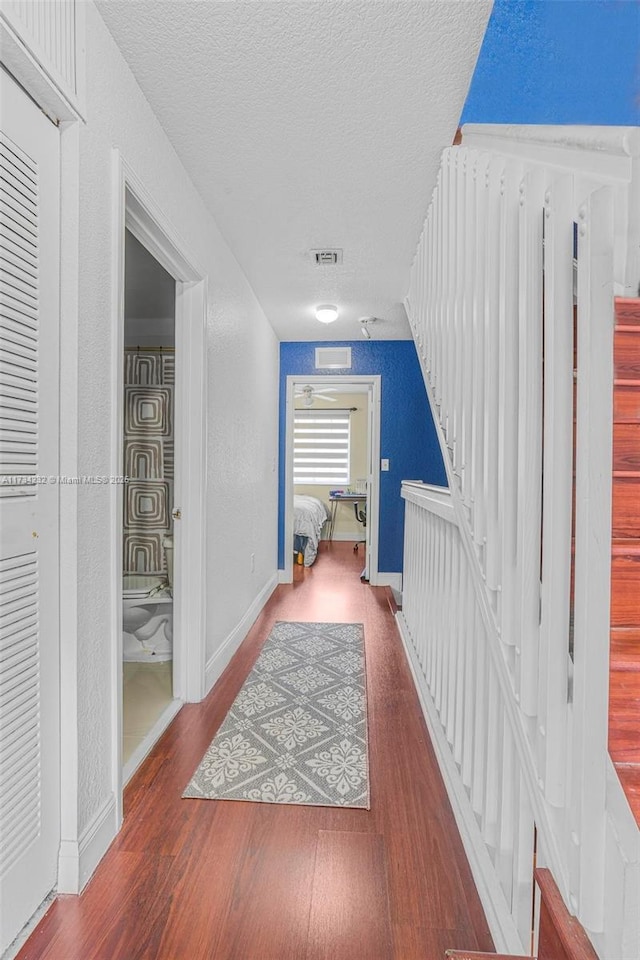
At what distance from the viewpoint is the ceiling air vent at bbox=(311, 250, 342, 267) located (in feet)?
9.95

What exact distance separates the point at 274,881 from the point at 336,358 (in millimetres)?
4319

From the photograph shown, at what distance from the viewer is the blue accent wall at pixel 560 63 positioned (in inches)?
32.3

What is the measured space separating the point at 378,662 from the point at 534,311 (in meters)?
2.53

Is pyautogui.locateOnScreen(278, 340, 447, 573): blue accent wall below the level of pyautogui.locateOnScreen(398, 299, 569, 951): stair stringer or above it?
above

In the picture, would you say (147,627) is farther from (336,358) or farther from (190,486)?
(336,358)

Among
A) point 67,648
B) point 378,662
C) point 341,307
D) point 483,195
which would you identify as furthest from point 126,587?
point 483,195

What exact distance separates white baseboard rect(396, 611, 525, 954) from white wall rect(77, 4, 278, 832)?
112cm

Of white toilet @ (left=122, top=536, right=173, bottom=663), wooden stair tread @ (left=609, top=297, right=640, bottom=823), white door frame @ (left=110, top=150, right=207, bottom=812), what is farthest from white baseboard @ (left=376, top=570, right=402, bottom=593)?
wooden stair tread @ (left=609, top=297, right=640, bottom=823)

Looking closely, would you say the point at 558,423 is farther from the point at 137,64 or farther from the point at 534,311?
the point at 137,64

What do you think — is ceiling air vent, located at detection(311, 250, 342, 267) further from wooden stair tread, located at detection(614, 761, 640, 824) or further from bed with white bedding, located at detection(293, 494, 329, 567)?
bed with white bedding, located at detection(293, 494, 329, 567)

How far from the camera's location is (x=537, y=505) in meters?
0.98

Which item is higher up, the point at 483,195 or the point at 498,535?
the point at 483,195

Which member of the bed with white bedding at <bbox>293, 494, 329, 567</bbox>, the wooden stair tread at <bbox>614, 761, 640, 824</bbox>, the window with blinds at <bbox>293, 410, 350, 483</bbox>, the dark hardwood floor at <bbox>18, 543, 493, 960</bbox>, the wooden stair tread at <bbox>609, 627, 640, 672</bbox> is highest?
the window with blinds at <bbox>293, 410, 350, 483</bbox>

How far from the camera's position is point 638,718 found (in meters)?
0.81
